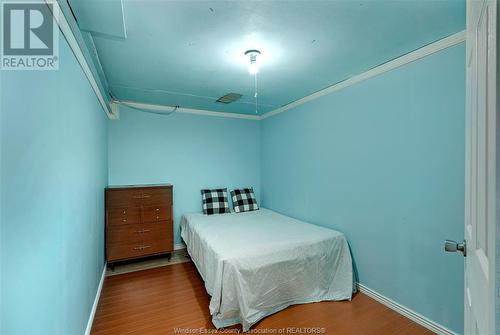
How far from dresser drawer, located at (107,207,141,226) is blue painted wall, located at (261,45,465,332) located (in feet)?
7.77

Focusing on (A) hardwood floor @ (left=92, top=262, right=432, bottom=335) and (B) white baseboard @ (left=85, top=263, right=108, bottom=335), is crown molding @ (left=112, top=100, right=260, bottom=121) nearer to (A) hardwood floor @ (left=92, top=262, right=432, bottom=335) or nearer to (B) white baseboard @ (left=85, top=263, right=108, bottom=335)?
(B) white baseboard @ (left=85, top=263, right=108, bottom=335)

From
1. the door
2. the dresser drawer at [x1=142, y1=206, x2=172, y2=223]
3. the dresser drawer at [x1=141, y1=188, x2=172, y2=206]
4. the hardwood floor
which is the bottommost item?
the hardwood floor

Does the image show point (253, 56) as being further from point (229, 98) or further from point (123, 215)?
point (123, 215)

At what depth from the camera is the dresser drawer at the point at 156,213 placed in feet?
10.7

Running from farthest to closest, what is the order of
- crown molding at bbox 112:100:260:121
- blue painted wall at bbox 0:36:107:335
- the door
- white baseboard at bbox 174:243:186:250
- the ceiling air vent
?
white baseboard at bbox 174:243:186:250 < crown molding at bbox 112:100:260:121 < the ceiling air vent < blue painted wall at bbox 0:36:107:335 < the door

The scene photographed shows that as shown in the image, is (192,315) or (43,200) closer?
(43,200)

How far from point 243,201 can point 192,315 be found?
2077 mm

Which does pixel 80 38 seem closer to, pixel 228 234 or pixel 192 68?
pixel 192 68

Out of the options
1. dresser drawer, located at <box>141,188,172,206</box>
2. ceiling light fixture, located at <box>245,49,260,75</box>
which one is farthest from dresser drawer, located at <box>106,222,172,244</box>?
ceiling light fixture, located at <box>245,49,260,75</box>

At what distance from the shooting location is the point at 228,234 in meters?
2.67

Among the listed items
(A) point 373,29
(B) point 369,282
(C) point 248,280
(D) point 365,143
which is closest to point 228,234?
(C) point 248,280

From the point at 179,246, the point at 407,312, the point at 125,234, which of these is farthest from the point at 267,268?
the point at 179,246

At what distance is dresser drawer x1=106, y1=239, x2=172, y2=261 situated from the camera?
10.1 ft

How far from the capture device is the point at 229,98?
11.0 ft
